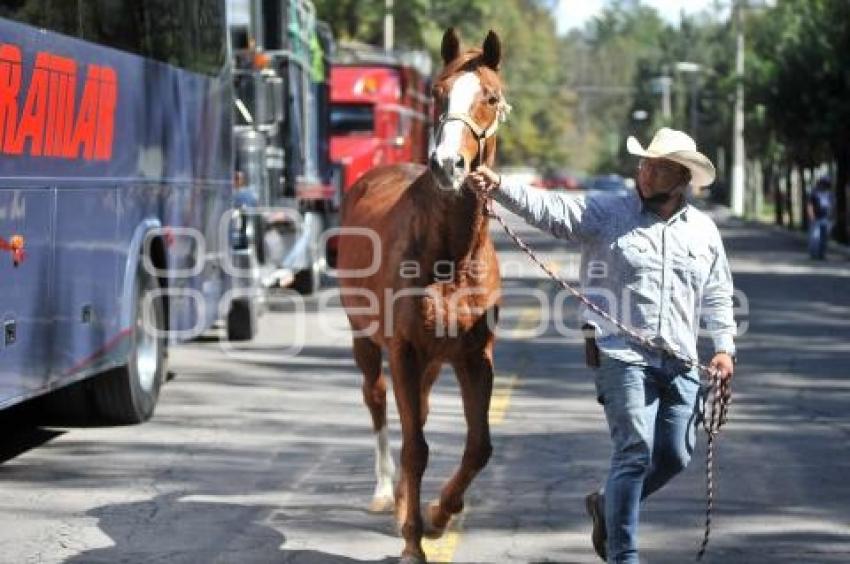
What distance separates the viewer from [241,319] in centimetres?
2048

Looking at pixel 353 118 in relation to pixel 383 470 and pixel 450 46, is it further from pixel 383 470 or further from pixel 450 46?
pixel 450 46

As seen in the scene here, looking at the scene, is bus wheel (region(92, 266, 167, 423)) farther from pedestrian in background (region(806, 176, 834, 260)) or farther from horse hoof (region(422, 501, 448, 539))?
pedestrian in background (region(806, 176, 834, 260))

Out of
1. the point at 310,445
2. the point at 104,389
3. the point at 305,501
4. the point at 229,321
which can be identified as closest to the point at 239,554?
the point at 305,501

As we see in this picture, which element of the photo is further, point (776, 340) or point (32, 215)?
point (776, 340)

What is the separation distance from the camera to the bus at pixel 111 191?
1073cm

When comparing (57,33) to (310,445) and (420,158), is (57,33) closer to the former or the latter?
(310,445)

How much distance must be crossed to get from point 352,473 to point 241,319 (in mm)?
9010

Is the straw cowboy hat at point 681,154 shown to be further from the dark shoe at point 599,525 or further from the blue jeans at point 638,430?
the dark shoe at point 599,525

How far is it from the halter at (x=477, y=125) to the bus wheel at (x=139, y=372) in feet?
18.1

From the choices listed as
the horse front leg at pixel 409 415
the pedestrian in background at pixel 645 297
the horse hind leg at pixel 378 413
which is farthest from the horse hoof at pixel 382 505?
the pedestrian in background at pixel 645 297

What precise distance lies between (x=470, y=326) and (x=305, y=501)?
80.5 inches

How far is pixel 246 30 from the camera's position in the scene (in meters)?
22.1

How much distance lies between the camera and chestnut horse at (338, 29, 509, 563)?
338 inches

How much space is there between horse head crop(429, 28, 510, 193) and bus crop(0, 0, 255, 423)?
9.04ft
